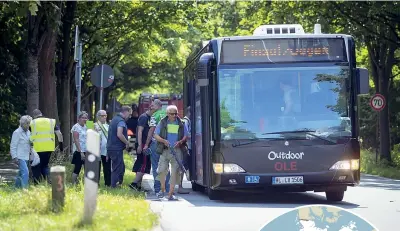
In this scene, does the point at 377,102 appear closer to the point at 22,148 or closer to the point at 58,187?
the point at 22,148

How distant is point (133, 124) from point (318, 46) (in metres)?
9.70

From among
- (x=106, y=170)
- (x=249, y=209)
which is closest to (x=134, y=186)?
(x=106, y=170)

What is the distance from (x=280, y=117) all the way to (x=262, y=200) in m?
2.17

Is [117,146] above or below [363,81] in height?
below

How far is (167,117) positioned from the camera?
58.3ft

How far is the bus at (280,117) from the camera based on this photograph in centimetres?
1603

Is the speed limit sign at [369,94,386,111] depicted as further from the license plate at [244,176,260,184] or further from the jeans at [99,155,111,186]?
the license plate at [244,176,260,184]

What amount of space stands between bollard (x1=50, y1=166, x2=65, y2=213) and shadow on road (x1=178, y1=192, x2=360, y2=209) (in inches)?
193

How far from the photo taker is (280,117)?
1611 cm

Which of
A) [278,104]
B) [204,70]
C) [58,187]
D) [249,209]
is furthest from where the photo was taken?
[278,104]

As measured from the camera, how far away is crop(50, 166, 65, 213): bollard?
11023 millimetres

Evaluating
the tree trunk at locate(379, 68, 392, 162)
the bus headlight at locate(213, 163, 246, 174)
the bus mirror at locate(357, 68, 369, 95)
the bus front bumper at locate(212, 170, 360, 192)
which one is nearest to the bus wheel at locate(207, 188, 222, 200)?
the bus front bumper at locate(212, 170, 360, 192)

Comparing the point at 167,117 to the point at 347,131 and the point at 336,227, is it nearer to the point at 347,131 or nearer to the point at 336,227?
the point at 347,131

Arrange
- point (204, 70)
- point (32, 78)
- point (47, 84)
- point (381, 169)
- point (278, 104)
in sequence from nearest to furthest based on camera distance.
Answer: point (204, 70) < point (278, 104) < point (32, 78) < point (47, 84) < point (381, 169)
